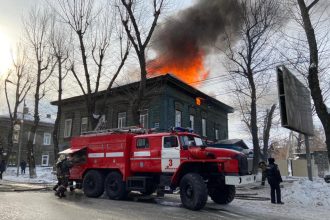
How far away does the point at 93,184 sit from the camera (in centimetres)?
1488

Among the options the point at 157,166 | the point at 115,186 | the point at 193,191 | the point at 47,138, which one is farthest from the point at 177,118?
the point at 47,138

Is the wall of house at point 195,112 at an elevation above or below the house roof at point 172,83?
below

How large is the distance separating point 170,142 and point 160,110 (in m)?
15.0

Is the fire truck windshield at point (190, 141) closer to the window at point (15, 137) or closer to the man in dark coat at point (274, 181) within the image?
the man in dark coat at point (274, 181)

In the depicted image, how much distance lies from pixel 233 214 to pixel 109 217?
12.0 feet

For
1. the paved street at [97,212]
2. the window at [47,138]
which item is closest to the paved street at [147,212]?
the paved street at [97,212]

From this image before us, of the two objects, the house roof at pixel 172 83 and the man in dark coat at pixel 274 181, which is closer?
the man in dark coat at pixel 274 181

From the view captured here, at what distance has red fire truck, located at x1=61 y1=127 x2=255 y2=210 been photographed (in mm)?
11375

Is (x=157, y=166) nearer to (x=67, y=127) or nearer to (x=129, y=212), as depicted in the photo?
(x=129, y=212)

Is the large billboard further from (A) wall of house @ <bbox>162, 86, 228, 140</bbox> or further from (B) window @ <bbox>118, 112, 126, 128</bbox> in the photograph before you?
(B) window @ <bbox>118, 112, 126, 128</bbox>

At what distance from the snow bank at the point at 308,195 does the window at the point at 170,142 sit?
187 inches

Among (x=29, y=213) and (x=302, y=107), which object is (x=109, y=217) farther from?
(x=302, y=107)

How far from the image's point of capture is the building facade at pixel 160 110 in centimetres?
2770

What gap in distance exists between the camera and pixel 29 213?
937 cm
